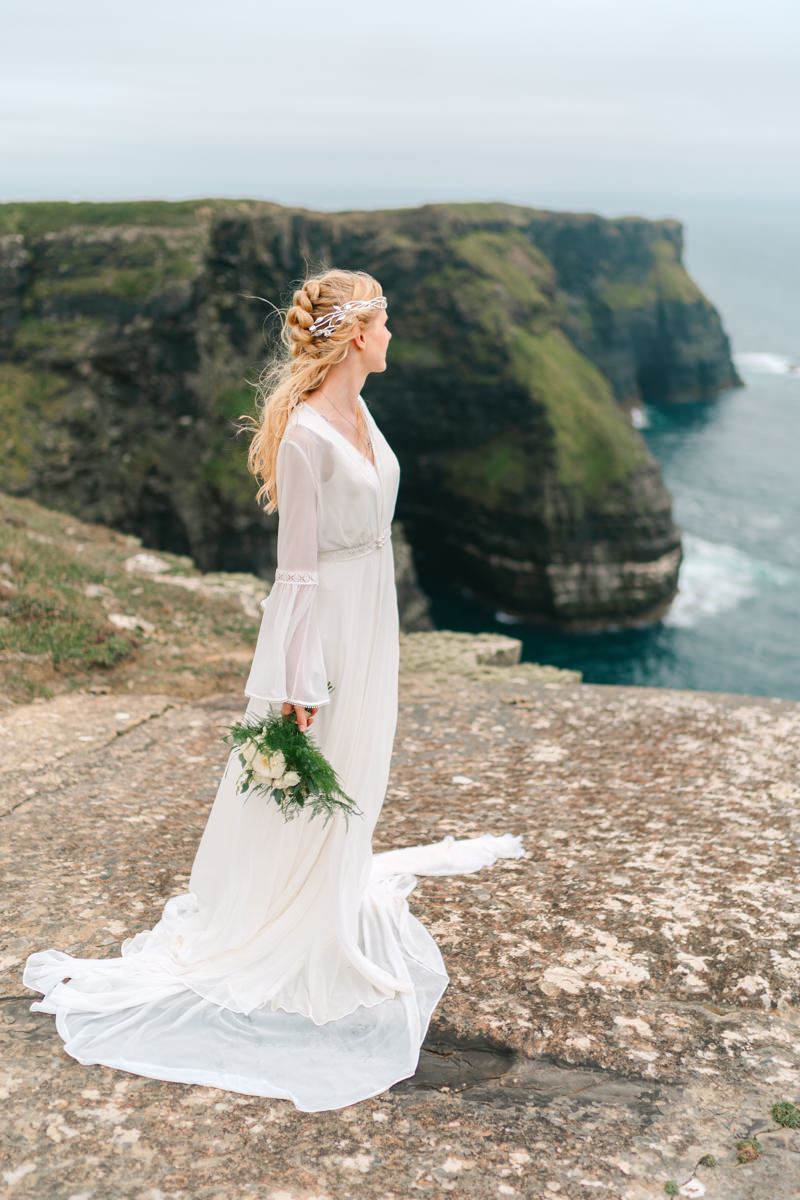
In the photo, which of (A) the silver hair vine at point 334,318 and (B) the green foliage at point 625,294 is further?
(B) the green foliage at point 625,294

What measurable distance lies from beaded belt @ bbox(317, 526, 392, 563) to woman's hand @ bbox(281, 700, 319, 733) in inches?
29.4

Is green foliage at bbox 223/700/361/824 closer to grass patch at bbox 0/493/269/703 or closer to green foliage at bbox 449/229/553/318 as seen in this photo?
grass patch at bbox 0/493/269/703

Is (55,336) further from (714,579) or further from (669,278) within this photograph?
(669,278)

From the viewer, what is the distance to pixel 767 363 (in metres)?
135

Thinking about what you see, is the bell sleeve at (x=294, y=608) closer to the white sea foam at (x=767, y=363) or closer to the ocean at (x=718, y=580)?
the ocean at (x=718, y=580)

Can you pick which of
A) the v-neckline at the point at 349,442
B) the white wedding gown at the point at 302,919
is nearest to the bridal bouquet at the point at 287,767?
the white wedding gown at the point at 302,919

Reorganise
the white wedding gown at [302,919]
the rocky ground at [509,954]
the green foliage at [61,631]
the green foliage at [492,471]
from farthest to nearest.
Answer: the green foliage at [492,471], the green foliage at [61,631], the white wedding gown at [302,919], the rocky ground at [509,954]

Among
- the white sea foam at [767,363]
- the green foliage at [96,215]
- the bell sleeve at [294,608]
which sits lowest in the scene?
the bell sleeve at [294,608]

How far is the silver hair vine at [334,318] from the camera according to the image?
4.64 meters

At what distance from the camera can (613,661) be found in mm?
53031

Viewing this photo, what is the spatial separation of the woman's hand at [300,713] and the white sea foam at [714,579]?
5454cm

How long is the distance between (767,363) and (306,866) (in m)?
145

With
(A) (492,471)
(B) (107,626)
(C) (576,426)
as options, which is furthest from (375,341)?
(C) (576,426)

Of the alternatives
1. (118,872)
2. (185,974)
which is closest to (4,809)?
(118,872)
